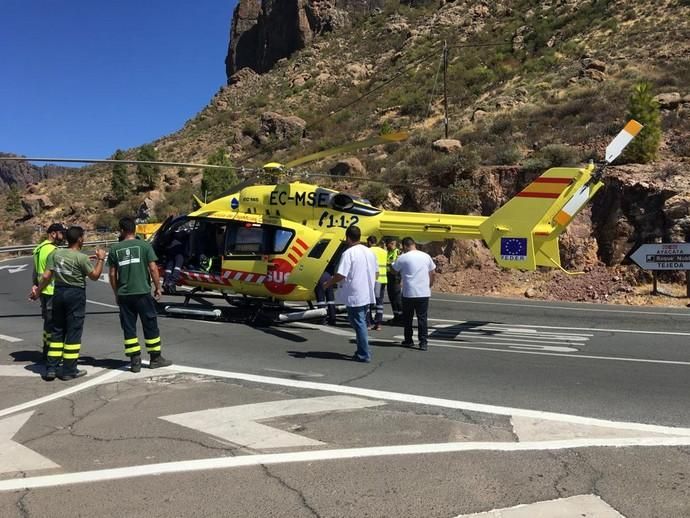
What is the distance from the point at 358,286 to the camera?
7672mm

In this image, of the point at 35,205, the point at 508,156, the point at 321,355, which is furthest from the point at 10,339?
the point at 35,205

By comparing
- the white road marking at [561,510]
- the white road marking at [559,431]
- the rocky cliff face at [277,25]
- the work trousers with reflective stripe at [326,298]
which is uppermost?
the rocky cliff face at [277,25]

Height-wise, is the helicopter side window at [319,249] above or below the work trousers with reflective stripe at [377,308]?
above

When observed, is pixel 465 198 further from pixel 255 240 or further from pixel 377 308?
pixel 255 240

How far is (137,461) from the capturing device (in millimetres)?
4262

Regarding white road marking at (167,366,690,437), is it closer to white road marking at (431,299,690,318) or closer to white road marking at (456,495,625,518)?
white road marking at (456,495,625,518)

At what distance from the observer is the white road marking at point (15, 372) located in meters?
7.09

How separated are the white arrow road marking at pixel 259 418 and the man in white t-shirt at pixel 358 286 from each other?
183 centimetres

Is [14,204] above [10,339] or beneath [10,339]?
above

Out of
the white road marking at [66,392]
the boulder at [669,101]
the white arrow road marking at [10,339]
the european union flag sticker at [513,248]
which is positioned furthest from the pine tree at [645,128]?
the white arrow road marking at [10,339]

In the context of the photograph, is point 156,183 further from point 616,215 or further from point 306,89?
point 616,215

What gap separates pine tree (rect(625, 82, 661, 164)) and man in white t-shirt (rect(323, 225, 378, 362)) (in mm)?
16065

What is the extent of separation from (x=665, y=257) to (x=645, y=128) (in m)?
7.19

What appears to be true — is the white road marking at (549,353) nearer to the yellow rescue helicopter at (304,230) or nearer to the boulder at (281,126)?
the yellow rescue helicopter at (304,230)
